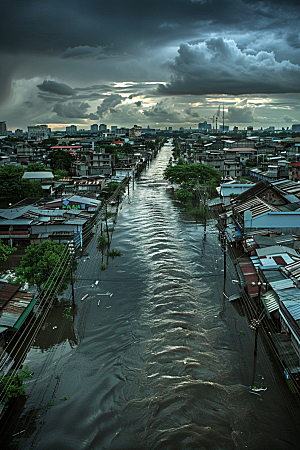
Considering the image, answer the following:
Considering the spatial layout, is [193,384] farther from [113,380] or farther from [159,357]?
[113,380]

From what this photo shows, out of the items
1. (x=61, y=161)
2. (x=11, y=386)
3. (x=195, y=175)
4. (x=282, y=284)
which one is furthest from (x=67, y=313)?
(x=61, y=161)

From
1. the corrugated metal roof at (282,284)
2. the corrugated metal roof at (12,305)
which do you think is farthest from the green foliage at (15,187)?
the corrugated metal roof at (282,284)

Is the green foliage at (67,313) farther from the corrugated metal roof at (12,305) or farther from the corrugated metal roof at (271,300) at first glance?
the corrugated metal roof at (271,300)

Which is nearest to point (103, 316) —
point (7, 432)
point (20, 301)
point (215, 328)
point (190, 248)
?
point (20, 301)

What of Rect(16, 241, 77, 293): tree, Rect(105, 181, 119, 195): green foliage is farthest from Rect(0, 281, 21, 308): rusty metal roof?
Rect(105, 181, 119, 195): green foliage

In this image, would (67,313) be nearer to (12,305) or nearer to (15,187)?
(12,305)

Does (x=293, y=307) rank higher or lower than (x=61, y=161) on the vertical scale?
lower
